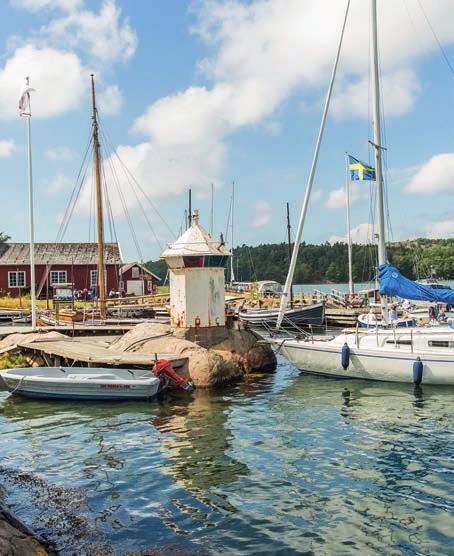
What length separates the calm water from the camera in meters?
9.16

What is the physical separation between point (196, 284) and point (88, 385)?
671 centimetres

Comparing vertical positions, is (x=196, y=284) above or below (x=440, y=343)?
above

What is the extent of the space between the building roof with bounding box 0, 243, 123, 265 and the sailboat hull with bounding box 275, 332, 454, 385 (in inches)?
1488

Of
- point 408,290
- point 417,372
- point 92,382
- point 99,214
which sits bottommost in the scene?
point 417,372

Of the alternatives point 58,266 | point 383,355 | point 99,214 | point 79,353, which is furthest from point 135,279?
point 383,355

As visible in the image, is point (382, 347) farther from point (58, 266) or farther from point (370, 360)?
point (58, 266)

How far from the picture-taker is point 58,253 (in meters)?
60.8

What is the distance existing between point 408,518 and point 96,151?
1193 inches

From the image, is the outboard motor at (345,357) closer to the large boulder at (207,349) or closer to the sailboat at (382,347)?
the sailboat at (382,347)

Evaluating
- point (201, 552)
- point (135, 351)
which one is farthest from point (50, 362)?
point (201, 552)

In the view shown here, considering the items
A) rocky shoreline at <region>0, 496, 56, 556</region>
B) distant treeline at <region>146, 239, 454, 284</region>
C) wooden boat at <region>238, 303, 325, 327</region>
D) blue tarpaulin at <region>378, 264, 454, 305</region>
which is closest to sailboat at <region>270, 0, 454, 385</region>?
blue tarpaulin at <region>378, 264, 454, 305</region>

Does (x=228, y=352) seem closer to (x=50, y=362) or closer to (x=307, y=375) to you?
(x=307, y=375)

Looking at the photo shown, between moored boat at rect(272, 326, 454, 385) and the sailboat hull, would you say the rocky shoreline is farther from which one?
the sailboat hull

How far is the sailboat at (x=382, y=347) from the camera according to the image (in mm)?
21281
